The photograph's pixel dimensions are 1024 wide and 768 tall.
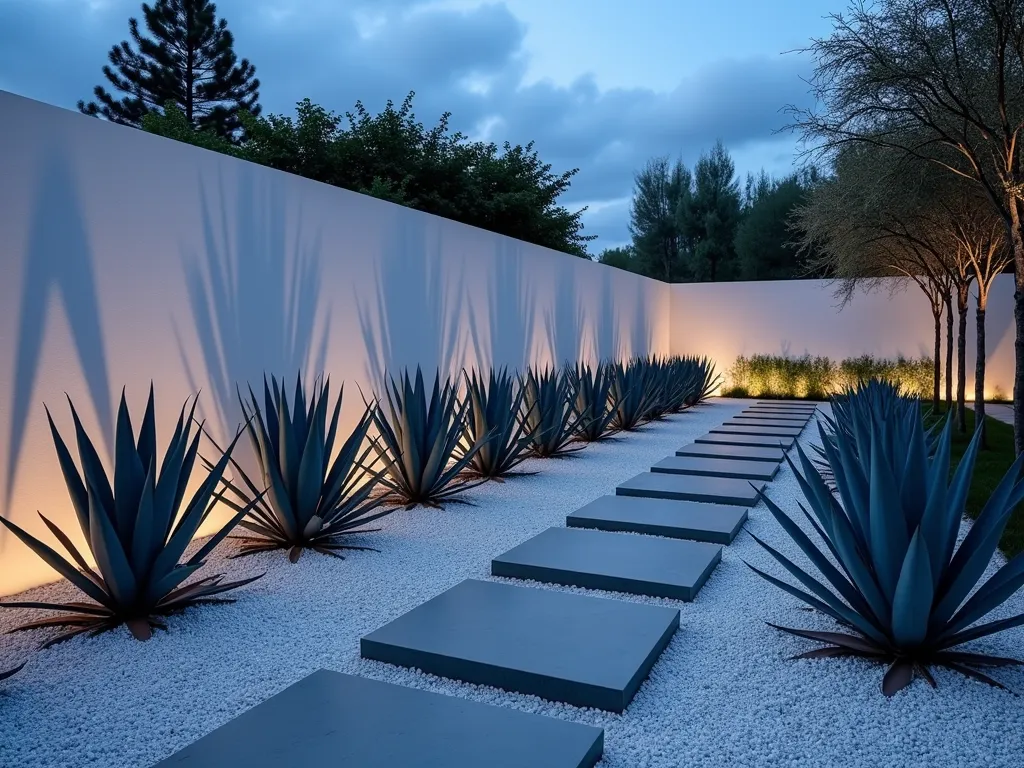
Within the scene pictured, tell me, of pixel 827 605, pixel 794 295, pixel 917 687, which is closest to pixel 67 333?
pixel 827 605

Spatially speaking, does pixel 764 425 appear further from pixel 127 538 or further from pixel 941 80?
pixel 127 538

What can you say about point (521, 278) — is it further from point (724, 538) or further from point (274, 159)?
point (274, 159)

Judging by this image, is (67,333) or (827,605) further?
(67,333)

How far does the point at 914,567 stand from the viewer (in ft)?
6.29

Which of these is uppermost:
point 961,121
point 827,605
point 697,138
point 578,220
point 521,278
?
point 697,138

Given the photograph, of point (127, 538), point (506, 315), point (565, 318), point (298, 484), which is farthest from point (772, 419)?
point (127, 538)

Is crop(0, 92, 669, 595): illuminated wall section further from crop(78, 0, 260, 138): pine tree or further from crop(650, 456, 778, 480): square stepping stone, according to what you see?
crop(78, 0, 260, 138): pine tree

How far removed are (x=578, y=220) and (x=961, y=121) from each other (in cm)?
1006

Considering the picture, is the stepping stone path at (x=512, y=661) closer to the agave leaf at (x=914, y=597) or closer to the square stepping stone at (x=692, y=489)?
the square stepping stone at (x=692, y=489)

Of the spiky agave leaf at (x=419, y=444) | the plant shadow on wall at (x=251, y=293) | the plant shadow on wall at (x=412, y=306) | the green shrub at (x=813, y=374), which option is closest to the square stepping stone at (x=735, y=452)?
the plant shadow on wall at (x=412, y=306)

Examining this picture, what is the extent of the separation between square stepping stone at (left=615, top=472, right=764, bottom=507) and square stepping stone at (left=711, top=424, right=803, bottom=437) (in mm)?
2530

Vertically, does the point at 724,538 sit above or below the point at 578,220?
below

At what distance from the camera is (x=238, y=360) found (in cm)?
394

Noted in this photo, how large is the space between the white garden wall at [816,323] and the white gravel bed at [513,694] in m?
11.4
